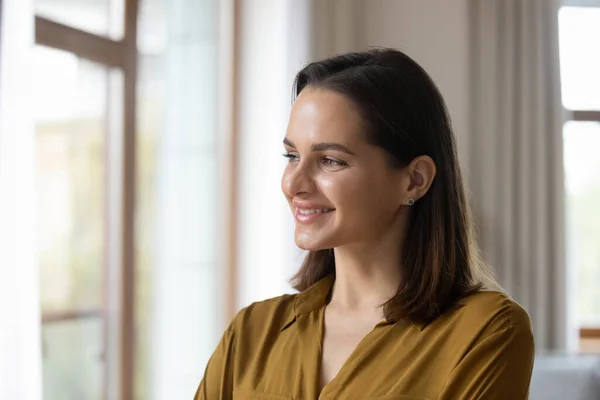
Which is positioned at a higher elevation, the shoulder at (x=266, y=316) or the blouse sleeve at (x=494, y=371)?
the shoulder at (x=266, y=316)

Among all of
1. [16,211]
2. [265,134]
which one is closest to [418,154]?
[16,211]

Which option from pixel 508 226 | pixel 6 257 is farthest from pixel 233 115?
pixel 6 257

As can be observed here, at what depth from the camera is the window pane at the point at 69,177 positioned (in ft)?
10.1

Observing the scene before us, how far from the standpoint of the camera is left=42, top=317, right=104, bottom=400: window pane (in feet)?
10.2

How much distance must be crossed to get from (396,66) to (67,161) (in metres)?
1.98

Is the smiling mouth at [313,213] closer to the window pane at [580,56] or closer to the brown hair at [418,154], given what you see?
the brown hair at [418,154]

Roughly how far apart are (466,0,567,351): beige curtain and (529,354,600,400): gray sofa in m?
1.02

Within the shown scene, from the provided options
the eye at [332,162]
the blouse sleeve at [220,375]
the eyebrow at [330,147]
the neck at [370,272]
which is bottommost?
the blouse sleeve at [220,375]

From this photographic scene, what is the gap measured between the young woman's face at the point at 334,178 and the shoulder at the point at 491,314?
8.3 inches

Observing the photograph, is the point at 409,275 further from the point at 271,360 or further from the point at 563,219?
the point at 563,219

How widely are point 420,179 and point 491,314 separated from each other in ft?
0.90

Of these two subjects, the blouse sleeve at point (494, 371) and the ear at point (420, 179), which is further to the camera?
the ear at point (420, 179)

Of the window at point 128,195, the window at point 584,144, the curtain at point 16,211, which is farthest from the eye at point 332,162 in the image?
the window at point 584,144

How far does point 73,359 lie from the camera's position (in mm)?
3230
